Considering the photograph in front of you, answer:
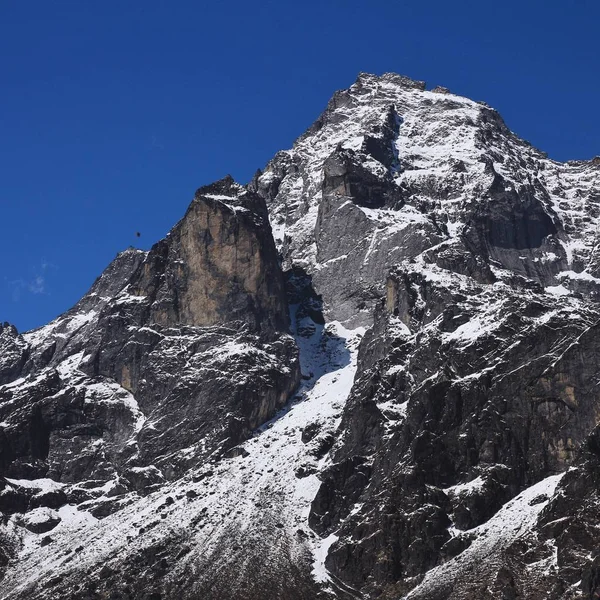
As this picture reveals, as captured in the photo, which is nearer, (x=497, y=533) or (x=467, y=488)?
(x=497, y=533)

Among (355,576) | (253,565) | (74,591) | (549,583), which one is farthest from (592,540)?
(74,591)

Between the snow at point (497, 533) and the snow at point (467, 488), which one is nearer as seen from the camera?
the snow at point (497, 533)

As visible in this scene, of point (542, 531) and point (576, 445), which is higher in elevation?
point (576, 445)

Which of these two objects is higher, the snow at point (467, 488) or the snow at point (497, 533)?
the snow at point (467, 488)

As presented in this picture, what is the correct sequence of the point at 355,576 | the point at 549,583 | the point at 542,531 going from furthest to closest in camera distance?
the point at 355,576, the point at 542,531, the point at 549,583

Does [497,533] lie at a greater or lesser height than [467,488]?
lesser

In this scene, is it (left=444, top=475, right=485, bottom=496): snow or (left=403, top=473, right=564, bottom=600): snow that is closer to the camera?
(left=403, top=473, right=564, bottom=600): snow

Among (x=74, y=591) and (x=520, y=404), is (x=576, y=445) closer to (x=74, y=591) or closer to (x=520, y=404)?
(x=520, y=404)

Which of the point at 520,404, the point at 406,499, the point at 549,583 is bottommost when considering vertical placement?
the point at 549,583

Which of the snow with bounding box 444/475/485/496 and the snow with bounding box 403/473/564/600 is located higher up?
the snow with bounding box 444/475/485/496

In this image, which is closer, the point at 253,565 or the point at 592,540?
the point at 592,540

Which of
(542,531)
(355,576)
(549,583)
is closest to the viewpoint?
(549,583)

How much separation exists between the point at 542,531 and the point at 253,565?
46805 millimetres

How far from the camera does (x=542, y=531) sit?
171000 millimetres
